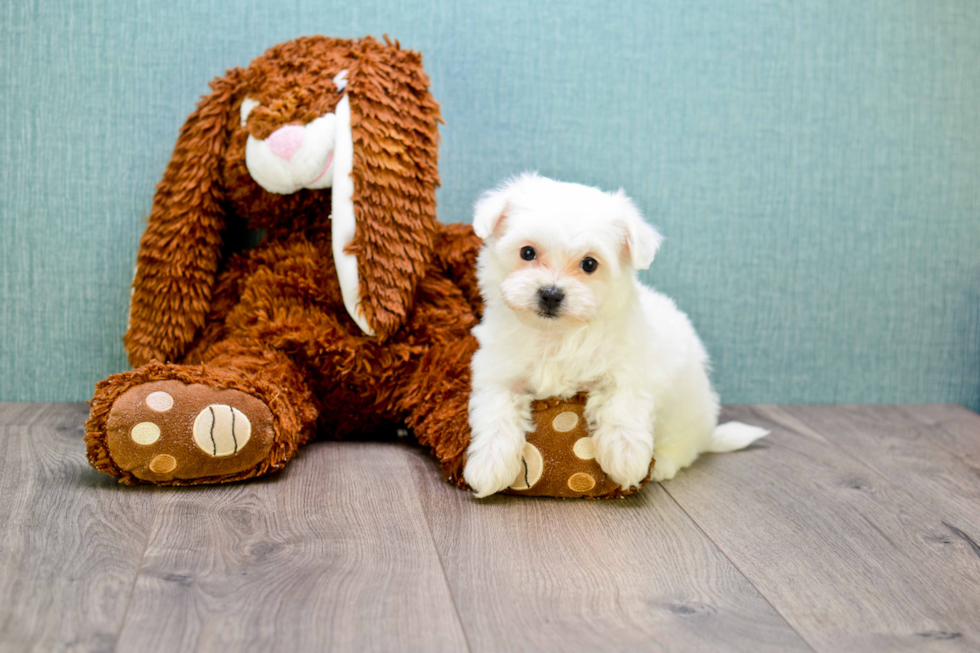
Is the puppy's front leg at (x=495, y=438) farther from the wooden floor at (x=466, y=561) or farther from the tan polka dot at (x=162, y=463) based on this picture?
the tan polka dot at (x=162, y=463)

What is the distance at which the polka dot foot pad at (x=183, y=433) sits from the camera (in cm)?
141

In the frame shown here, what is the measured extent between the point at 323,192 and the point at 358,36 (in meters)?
0.40

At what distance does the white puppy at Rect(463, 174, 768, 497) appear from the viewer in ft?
4.50

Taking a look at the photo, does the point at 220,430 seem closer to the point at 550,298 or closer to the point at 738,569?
the point at 550,298

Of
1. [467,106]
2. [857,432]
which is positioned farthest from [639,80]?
[857,432]

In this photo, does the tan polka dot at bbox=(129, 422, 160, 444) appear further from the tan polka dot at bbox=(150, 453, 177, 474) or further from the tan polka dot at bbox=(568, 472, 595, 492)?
the tan polka dot at bbox=(568, 472, 595, 492)

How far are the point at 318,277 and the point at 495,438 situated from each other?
529 mm

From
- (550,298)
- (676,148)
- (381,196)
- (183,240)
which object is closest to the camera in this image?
(550,298)

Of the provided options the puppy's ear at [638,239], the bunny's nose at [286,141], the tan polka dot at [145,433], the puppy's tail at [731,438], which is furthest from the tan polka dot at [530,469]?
the bunny's nose at [286,141]

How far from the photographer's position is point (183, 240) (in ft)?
5.66

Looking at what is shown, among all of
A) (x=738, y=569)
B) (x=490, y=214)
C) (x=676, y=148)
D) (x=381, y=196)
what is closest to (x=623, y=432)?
(x=738, y=569)

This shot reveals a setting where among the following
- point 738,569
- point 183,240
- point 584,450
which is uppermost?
point 183,240

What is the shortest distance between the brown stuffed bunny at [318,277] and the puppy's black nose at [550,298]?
0.74 feet

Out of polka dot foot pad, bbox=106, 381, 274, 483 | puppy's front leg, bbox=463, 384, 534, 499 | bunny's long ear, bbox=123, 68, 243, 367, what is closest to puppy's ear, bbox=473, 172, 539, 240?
puppy's front leg, bbox=463, 384, 534, 499
